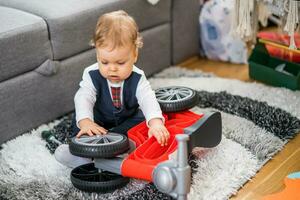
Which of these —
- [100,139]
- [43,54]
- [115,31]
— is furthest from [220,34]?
[100,139]

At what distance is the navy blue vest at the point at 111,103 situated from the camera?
1543 mm

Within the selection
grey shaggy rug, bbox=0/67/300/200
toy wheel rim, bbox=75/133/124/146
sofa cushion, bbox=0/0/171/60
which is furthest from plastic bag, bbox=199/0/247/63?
toy wheel rim, bbox=75/133/124/146

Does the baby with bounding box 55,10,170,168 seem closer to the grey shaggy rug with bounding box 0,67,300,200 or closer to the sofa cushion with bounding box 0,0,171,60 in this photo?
the grey shaggy rug with bounding box 0,67,300,200

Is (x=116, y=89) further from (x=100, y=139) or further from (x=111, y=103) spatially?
(x=100, y=139)

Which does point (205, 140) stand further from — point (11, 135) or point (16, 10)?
point (16, 10)

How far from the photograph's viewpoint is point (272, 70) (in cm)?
206

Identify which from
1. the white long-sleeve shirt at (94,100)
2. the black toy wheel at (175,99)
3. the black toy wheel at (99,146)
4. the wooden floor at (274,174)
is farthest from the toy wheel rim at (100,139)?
Result: the wooden floor at (274,174)

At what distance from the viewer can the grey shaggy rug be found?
4.61ft

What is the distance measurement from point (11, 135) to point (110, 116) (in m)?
0.38

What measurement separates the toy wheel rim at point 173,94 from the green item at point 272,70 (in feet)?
1.84

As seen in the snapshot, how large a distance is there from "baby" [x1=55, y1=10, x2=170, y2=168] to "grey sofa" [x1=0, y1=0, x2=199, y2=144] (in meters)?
0.26

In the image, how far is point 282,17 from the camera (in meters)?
1.85

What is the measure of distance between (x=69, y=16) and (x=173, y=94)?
1.60 ft

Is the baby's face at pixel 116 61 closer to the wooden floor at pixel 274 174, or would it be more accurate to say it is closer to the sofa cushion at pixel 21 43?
the sofa cushion at pixel 21 43
